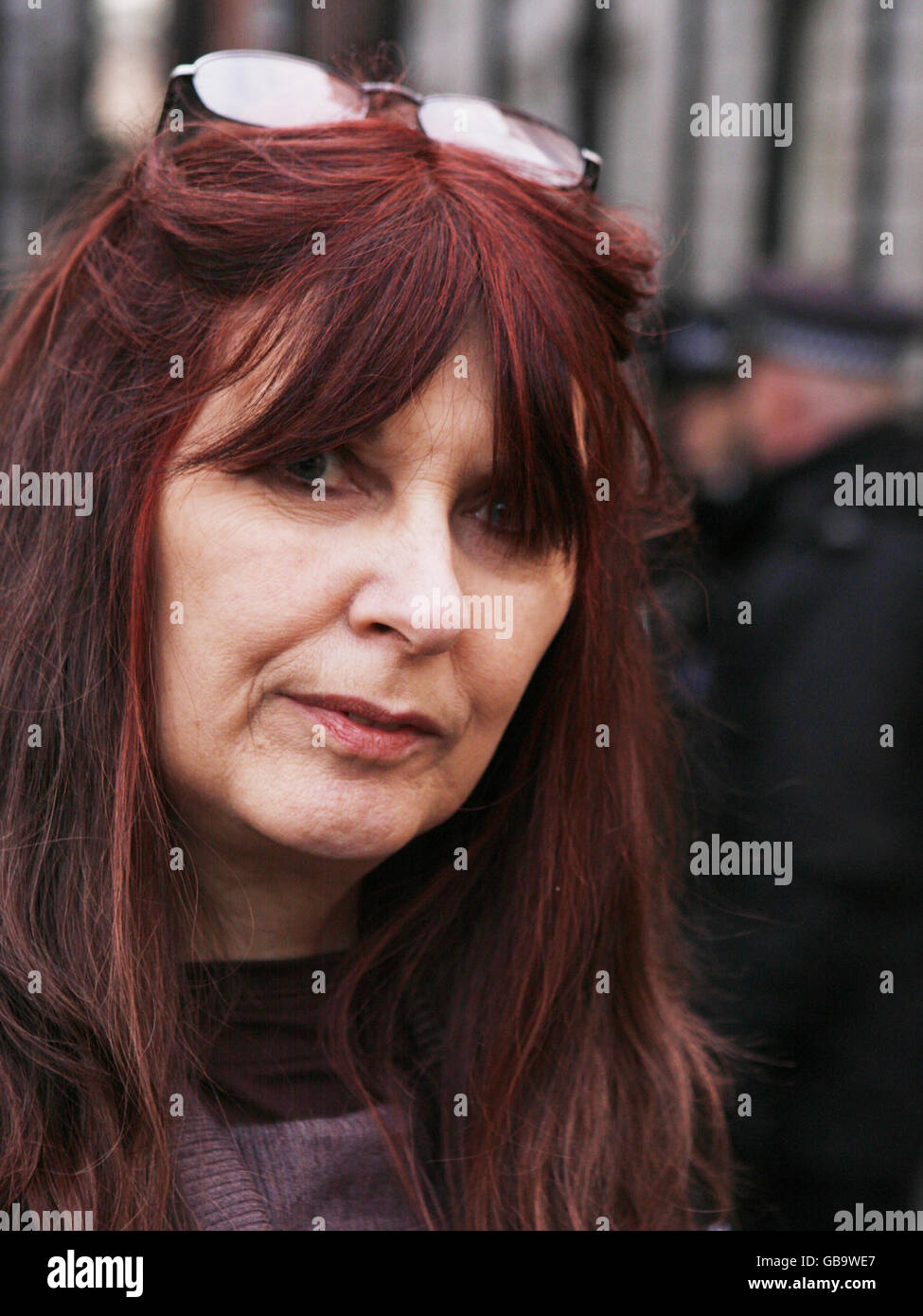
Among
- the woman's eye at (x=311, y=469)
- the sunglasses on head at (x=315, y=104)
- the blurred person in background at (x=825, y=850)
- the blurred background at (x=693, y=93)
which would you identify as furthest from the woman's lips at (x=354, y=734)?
the blurred background at (x=693, y=93)

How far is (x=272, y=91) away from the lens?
162 centimetres

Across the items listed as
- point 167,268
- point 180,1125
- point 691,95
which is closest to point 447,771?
point 180,1125

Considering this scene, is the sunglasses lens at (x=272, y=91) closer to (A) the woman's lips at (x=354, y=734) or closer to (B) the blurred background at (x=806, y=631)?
(B) the blurred background at (x=806, y=631)

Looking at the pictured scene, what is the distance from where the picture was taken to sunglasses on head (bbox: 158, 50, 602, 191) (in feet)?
5.26

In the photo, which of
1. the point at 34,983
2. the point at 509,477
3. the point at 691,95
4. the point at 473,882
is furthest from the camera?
the point at 691,95

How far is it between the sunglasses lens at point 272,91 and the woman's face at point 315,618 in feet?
1.19

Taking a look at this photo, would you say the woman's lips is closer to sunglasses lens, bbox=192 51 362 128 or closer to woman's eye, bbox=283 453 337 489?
woman's eye, bbox=283 453 337 489

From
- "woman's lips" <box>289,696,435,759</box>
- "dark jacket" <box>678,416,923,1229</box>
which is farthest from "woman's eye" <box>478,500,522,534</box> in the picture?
"dark jacket" <box>678,416,923,1229</box>

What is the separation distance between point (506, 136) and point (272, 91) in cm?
A: 27

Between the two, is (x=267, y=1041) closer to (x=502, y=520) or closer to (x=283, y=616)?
(x=283, y=616)

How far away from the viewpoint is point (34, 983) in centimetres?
141

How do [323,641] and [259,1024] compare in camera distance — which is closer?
[323,641]
